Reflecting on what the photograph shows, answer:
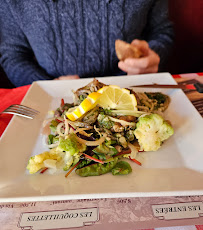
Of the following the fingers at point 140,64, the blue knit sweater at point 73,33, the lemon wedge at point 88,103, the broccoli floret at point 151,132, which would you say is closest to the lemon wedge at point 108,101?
the lemon wedge at point 88,103

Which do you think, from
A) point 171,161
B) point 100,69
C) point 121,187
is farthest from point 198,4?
point 121,187

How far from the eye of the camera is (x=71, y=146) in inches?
48.6

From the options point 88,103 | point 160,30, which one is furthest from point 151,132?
point 160,30

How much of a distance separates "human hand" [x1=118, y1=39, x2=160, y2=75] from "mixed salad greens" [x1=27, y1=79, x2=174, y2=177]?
2.04 ft

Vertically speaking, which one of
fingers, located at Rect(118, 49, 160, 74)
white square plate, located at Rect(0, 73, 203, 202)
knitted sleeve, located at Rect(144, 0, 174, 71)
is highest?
knitted sleeve, located at Rect(144, 0, 174, 71)

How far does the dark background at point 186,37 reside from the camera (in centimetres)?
320

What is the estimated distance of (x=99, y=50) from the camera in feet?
7.98

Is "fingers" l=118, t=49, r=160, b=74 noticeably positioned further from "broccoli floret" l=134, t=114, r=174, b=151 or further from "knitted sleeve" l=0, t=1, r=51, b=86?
"knitted sleeve" l=0, t=1, r=51, b=86

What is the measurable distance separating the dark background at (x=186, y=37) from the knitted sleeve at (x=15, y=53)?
735 mm

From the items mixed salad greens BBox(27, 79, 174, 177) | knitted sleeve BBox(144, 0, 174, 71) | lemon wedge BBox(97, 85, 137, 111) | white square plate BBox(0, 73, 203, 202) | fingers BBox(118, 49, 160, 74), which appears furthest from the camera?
knitted sleeve BBox(144, 0, 174, 71)

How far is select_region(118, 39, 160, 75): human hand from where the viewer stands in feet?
6.61

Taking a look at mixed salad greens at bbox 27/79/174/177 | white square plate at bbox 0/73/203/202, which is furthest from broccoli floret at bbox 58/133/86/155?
white square plate at bbox 0/73/203/202

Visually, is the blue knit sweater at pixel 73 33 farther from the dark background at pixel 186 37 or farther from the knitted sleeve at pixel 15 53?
the dark background at pixel 186 37

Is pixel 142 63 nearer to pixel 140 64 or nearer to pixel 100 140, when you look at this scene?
pixel 140 64
